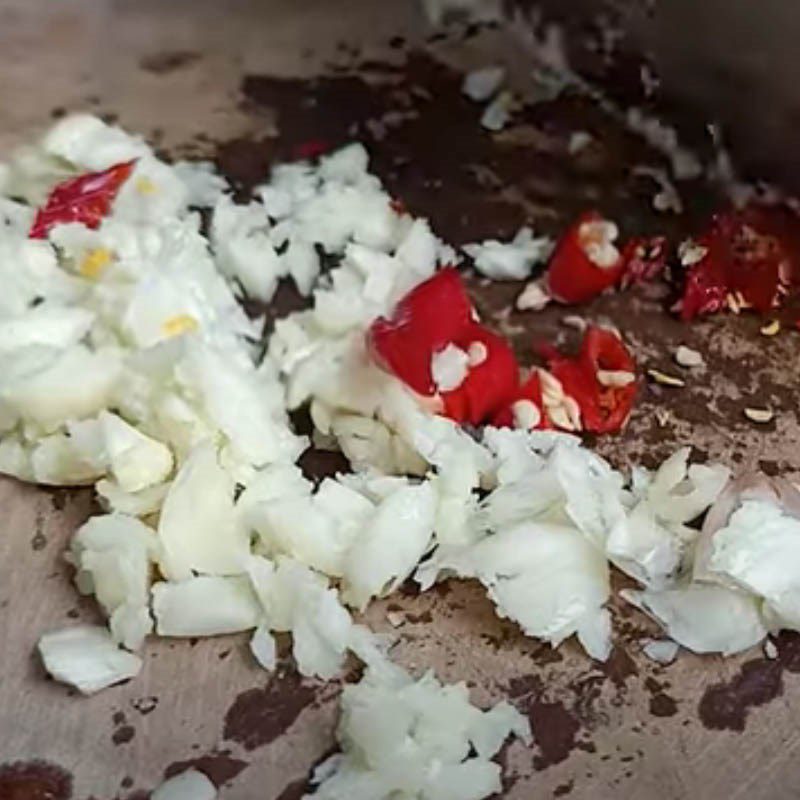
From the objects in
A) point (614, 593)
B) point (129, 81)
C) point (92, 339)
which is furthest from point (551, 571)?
point (129, 81)

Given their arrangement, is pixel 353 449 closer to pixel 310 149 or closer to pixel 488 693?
pixel 488 693

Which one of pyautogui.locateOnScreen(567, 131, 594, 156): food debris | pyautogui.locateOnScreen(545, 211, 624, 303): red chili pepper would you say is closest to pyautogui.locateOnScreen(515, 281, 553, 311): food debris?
pyautogui.locateOnScreen(545, 211, 624, 303): red chili pepper

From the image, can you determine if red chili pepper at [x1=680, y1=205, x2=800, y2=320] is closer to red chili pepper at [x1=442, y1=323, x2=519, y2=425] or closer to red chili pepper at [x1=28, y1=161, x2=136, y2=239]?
red chili pepper at [x1=442, y1=323, x2=519, y2=425]

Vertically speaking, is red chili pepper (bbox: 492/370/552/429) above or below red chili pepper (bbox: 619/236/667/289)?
below

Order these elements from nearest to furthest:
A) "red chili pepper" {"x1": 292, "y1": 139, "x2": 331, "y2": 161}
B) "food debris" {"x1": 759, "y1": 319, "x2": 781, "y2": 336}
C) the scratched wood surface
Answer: the scratched wood surface, "food debris" {"x1": 759, "y1": 319, "x2": 781, "y2": 336}, "red chili pepper" {"x1": 292, "y1": 139, "x2": 331, "y2": 161}

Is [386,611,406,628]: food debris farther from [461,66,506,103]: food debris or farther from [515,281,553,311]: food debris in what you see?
[461,66,506,103]: food debris

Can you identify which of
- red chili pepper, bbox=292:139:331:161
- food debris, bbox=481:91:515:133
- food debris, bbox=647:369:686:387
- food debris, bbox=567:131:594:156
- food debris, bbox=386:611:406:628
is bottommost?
food debris, bbox=386:611:406:628

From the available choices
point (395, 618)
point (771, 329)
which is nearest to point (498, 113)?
point (771, 329)

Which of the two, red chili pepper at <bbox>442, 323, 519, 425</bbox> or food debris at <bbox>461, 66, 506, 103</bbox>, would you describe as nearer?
red chili pepper at <bbox>442, 323, 519, 425</bbox>

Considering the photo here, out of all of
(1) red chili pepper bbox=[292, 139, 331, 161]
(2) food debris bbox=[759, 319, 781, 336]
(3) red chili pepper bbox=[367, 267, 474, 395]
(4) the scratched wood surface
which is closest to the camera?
(4) the scratched wood surface
